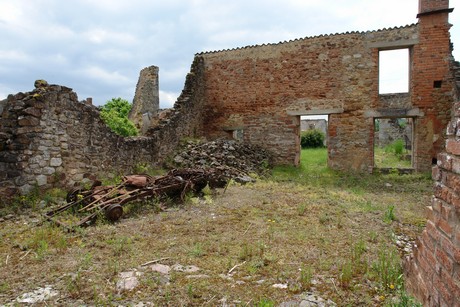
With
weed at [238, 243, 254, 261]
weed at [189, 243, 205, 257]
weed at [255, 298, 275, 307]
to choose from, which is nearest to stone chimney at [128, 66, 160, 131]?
weed at [189, 243, 205, 257]

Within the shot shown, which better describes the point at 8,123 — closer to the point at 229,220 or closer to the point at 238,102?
the point at 229,220

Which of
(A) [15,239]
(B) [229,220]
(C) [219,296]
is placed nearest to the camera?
(C) [219,296]

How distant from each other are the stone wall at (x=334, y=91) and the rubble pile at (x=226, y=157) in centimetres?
132

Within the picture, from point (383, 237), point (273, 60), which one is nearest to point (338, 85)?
point (273, 60)

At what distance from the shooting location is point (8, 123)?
623 centimetres

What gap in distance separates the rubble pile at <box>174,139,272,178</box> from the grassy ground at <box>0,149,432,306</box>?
371 centimetres

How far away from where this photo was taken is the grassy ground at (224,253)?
2996 millimetres

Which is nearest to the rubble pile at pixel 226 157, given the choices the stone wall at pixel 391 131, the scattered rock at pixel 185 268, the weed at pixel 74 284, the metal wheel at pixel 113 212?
the metal wheel at pixel 113 212

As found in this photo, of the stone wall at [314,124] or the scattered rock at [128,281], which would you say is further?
the stone wall at [314,124]

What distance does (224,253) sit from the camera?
3.99m

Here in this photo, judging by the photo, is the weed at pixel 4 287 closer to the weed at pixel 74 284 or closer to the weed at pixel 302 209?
the weed at pixel 74 284

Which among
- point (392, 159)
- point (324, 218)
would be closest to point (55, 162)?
point (324, 218)

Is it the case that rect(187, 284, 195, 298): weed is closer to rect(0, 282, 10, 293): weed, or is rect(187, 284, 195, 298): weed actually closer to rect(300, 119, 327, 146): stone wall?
rect(0, 282, 10, 293): weed

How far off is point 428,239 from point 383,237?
7.68ft
